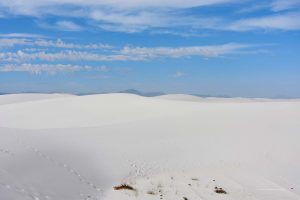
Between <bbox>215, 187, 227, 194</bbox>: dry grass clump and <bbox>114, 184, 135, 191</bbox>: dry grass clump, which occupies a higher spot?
<bbox>215, 187, 227, 194</bbox>: dry grass clump

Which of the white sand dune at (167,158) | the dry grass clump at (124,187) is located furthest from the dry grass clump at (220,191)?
the dry grass clump at (124,187)

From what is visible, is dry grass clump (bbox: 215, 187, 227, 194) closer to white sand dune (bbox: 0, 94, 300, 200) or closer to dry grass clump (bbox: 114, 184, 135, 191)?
white sand dune (bbox: 0, 94, 300, 200)

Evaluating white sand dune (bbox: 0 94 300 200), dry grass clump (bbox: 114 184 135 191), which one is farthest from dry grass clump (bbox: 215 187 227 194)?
dry grass clump (bbox: 114 184 135 191)

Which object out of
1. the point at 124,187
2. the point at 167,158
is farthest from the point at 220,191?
the point at 167,158

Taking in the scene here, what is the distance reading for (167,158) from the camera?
1873cm

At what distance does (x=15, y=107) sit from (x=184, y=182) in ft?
111

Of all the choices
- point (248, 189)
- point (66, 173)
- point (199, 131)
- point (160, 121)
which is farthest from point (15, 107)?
point (248, 189)

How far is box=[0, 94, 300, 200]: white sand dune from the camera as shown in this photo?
1314 cm

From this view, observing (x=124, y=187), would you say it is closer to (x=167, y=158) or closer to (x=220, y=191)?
(x=220, y=191)

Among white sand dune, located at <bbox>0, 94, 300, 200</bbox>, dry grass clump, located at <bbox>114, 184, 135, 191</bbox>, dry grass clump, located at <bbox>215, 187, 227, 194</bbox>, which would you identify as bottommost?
dry grass clump, located at <bbox>114, 184, 135, 191</bbox>

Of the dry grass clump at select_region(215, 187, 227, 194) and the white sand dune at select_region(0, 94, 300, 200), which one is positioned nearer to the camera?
the white sand dune at select_region(0, 94, 300, 200)

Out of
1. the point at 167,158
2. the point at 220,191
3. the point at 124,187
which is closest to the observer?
the point at 220,191

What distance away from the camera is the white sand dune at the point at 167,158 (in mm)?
13141

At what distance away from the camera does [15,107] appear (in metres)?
43.9
